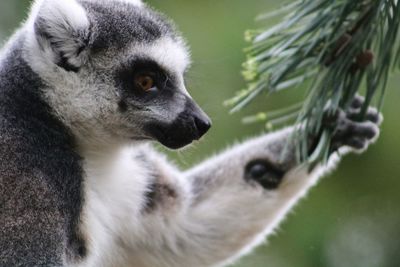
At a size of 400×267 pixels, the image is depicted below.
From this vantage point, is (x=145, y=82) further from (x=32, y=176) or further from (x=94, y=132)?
(x=32, y=176)

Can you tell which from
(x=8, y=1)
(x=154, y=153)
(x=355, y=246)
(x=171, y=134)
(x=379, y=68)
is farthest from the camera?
(x=8, y=1)

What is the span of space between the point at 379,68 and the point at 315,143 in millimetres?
764

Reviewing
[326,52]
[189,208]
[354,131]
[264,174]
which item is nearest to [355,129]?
[354,131]

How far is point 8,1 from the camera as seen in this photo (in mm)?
11172

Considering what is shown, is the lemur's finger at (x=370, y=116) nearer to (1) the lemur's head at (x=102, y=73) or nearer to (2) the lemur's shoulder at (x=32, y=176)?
(1) the lemur's head at (x=102, y=73)

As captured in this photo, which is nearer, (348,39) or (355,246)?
(348,39)

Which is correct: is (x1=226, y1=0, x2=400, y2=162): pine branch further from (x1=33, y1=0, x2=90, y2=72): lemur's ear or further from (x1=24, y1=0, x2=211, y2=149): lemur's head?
(x1=33, y1=0, x2=90, y2=72): lemur's ear

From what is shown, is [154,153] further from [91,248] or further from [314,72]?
[314,72]

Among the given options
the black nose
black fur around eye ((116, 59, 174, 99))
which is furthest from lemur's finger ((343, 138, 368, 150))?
black fur around eye ((116, 59, 174, 99))

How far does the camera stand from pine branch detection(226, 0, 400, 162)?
4.69 metres

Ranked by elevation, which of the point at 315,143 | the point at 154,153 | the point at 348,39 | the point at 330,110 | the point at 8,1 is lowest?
the point at 8,1

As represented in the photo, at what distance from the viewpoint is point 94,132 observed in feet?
17.9

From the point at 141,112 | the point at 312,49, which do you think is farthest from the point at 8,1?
the point at 312,49

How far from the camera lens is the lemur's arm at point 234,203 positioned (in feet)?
20.4
